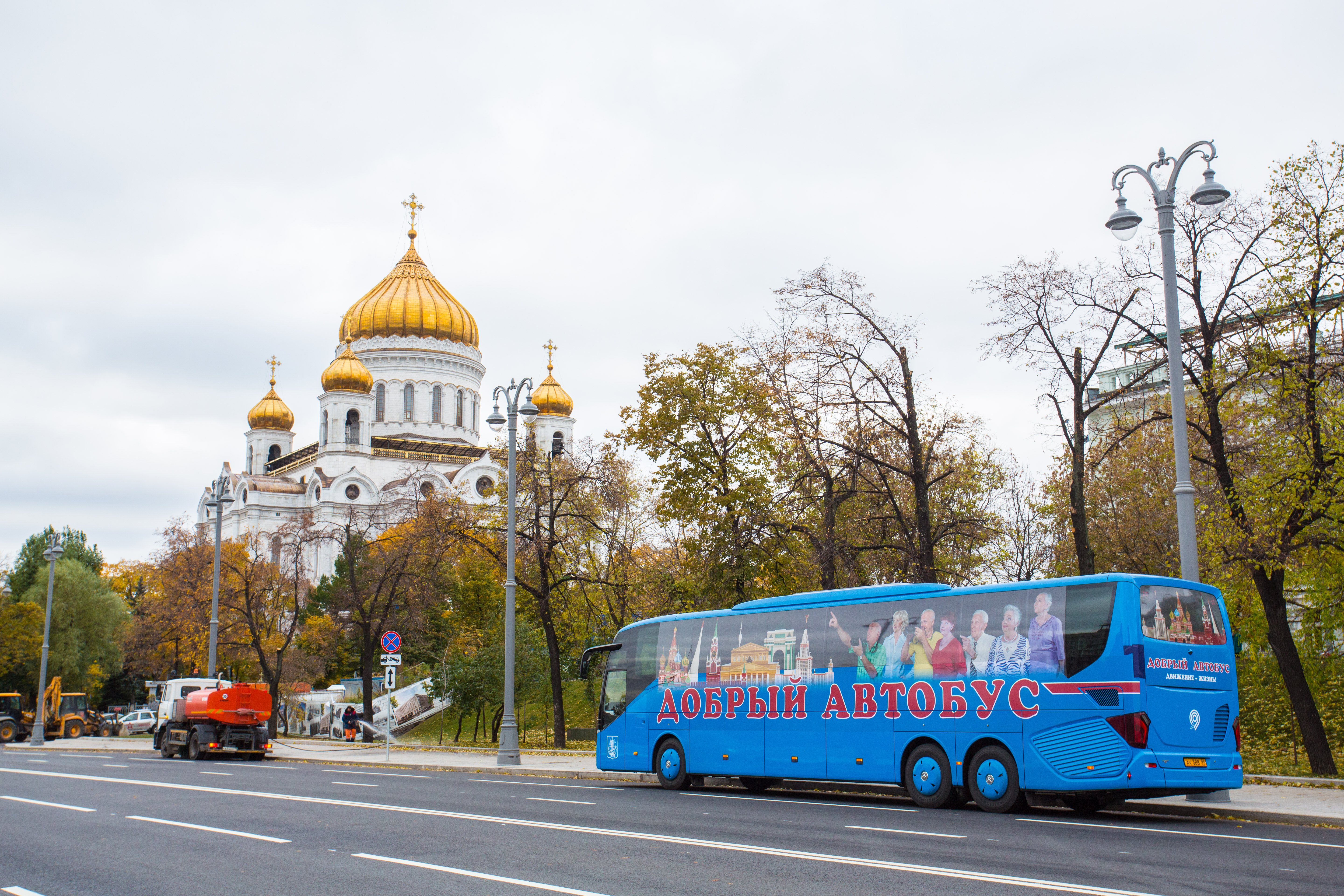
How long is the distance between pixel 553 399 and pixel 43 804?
2849 inches

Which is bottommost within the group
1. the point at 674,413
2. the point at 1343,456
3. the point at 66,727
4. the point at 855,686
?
the point at 66,727

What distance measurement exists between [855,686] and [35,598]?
2509 inches

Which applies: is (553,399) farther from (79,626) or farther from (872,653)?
(872,653)

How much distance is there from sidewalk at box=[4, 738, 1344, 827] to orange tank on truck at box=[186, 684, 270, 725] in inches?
58.6

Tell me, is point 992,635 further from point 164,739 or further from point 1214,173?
point 164,739

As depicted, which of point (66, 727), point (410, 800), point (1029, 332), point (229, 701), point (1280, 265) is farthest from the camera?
point (66, 727)

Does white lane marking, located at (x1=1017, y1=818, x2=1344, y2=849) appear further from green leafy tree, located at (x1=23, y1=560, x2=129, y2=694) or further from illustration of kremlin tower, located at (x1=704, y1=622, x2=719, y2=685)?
green leafy tree, located at (x1=23, y1=560, x2=129, y2=694)

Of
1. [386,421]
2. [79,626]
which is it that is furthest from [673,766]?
[386,421]

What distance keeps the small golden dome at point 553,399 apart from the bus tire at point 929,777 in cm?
7295

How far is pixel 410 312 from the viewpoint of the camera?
91.8 metres

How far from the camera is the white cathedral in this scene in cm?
8606

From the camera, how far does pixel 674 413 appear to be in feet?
89.6

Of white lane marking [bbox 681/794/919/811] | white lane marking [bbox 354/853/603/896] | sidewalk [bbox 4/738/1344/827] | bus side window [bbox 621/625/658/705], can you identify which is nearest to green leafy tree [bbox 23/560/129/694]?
sidewalk [bbox 4/738/1344/827]

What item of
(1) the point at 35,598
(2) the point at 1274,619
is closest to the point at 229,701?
(2) the point at 1274,619
